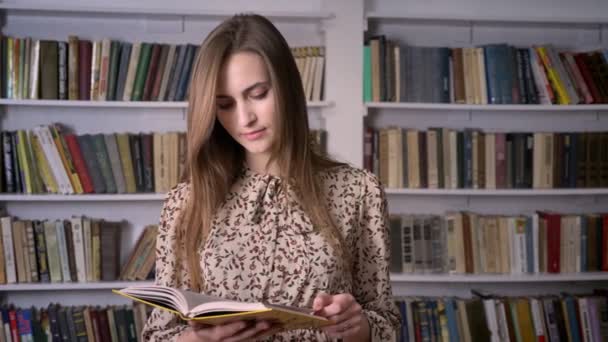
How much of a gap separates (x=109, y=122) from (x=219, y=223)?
6.80ft

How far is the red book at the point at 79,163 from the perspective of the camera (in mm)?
2975

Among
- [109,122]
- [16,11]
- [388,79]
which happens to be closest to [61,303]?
[109,122]

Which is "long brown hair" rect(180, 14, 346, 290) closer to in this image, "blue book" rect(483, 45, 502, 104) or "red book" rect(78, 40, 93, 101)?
"red book" rect(78, 40, 93, 101)

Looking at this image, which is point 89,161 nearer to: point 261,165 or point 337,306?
point 261,165

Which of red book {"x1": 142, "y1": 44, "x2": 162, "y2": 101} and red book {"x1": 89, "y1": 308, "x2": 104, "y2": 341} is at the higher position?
red book {"x1": 142, "y1": 44, "x2": 162, "y2": 101}

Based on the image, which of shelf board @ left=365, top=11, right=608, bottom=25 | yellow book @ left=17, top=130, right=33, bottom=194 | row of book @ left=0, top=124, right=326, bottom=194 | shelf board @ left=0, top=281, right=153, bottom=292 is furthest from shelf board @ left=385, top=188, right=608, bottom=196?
yellow book @ left=17, top=130, right=33, bottom=194

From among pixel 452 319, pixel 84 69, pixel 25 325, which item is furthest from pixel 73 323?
pixel 452 319

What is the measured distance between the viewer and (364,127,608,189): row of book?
3.10m

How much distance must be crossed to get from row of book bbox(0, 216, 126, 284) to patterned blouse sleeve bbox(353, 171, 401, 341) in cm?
197

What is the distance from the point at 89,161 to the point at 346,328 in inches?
84.7

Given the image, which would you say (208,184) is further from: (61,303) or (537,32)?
(537,32)

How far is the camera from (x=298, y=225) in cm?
134

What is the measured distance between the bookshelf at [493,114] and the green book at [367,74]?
0.73 ft

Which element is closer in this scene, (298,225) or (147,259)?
(298,225)
